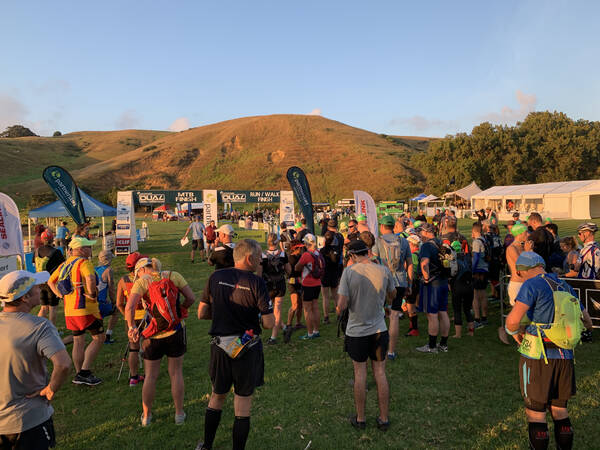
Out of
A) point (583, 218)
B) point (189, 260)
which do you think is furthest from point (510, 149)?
point (189, 260)

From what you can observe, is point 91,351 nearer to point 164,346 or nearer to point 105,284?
point 105,284

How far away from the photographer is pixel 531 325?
302cm

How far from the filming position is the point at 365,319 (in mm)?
3803

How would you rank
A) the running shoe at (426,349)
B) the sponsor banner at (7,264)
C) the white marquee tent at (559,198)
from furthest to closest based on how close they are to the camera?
the white marquee tent at (559,198) < the sponsor banner at (7,264) < the running shoe at (426,349)

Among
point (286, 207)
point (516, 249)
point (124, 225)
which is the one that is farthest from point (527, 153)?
point (516, 249)

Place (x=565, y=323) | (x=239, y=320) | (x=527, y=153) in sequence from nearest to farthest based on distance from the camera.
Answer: (x=565, y=323), (x=239, y=320), (x=527, y=153)

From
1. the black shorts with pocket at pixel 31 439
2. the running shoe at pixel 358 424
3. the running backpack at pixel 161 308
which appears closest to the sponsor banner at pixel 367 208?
the running shoe at pixel 358 424

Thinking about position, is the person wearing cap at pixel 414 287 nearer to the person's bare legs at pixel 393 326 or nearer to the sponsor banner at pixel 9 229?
the person's bare legs at pixel 393 326

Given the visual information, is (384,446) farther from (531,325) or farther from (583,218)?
(583,218)

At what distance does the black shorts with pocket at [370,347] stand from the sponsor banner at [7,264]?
6.94 meters

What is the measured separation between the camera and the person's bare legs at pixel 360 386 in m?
3.84

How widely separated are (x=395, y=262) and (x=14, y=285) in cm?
466

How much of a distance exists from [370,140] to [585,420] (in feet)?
396

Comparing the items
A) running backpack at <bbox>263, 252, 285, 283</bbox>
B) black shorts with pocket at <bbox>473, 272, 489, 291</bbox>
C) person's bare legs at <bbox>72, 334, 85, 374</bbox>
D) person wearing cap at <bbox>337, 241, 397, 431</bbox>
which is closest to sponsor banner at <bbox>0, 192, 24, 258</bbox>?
person's bare legs at <bbox>72, 334, 85, 374</bbox>
